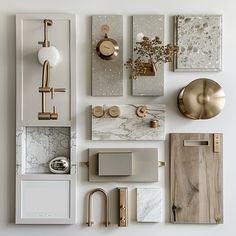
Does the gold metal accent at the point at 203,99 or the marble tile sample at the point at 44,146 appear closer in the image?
the gold metal accent at the point at 203,99

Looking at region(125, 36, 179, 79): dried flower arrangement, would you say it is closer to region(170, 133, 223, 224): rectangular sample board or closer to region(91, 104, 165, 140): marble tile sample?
region(91, 104, 165, 140): marble tile sample

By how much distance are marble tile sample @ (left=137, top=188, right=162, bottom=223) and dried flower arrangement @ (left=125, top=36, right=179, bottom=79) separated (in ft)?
1.75

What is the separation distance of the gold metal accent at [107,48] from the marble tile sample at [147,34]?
0.10 meters

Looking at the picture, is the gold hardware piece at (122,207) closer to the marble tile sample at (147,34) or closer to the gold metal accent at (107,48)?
the marble tile sample at (147,34)

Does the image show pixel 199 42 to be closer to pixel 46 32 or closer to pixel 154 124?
pixel 154 124

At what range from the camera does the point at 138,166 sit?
197 centimetres

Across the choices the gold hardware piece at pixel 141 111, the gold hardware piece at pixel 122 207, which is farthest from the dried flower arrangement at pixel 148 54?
the gold hardware piece at pixel 122 207

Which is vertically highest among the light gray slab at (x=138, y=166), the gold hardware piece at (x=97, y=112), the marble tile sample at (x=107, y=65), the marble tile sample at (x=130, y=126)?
the marble tile sample at (x=107, y=65)

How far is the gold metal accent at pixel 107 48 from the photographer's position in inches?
75.0

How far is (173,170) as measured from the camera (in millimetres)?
1959

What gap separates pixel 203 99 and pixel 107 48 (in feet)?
1.55

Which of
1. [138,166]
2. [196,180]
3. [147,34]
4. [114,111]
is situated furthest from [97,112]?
[196,180]

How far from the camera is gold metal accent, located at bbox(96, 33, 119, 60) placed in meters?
1.91

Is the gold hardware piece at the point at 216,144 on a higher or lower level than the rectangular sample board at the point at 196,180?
higher
